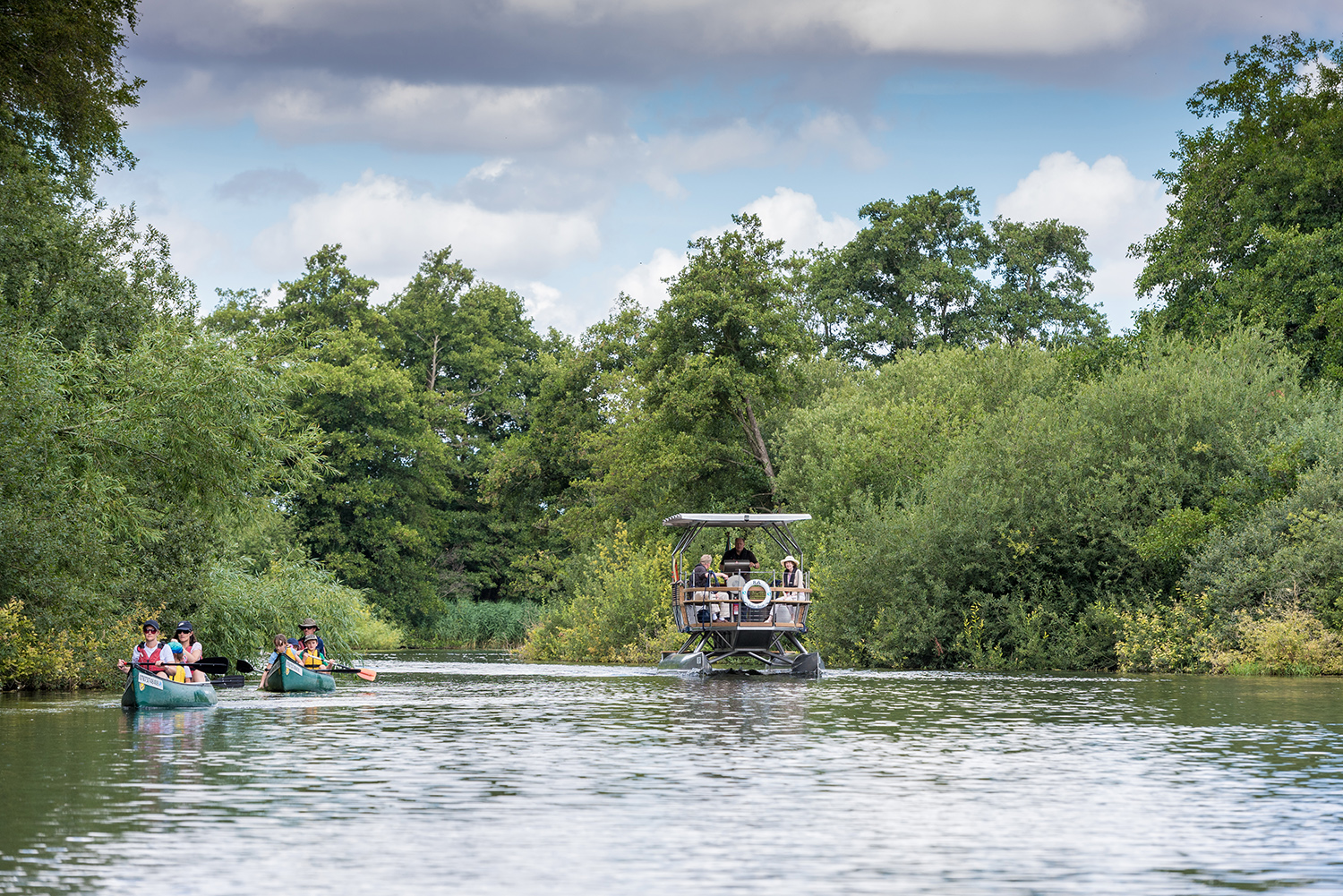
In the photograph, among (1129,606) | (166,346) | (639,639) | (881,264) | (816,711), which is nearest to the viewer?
(816,711)

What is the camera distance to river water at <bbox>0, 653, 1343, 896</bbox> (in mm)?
10234

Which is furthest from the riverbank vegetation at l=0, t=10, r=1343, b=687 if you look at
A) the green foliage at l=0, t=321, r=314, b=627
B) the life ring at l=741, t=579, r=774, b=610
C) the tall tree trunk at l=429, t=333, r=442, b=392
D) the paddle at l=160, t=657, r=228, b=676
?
the tall tree trunk at l=429, t=333, r=442, b=392

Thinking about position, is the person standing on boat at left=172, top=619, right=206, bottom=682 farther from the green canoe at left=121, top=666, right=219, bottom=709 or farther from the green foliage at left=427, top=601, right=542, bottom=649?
the green foliage at left=427, top=601, right=542, bottom=649

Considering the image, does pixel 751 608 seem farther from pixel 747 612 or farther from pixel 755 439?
pixel 755 439

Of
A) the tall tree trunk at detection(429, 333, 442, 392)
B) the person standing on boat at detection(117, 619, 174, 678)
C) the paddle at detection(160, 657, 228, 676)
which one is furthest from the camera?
the tall tree trunk at detection(429, 333, 442, 392)

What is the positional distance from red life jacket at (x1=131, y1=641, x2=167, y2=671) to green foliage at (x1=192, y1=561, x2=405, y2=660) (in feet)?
36.3

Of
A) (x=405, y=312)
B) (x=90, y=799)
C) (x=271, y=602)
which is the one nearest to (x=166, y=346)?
(x=271, y=602)

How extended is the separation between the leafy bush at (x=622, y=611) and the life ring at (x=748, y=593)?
16.9 metres

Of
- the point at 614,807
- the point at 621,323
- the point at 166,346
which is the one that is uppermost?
the point at 621,323

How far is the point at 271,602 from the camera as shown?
42.0 metres

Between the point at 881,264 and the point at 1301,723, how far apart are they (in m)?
59.9

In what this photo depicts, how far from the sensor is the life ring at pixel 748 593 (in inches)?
1407

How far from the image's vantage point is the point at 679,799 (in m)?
13.9

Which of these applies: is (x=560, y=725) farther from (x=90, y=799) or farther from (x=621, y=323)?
(x=621, y=323)
